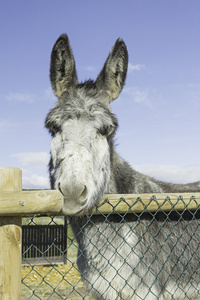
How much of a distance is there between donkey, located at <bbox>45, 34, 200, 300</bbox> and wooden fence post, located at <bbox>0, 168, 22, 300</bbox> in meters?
0.45

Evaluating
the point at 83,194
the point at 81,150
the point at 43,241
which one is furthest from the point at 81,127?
the point at 43,241

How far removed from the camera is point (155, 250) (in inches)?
131

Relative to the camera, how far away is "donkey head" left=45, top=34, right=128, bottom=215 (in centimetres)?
246

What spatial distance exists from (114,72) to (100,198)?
5.07ft

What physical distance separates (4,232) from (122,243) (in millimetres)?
1500

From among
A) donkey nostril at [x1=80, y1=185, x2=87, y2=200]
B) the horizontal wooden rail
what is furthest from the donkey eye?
the horizontal wooden rail

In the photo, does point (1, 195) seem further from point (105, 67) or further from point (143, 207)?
point (105, 67)

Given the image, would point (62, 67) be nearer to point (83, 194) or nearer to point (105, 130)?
point (105, 130)

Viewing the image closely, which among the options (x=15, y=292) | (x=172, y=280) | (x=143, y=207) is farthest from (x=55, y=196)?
(x=172, y=280)

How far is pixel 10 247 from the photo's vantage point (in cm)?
202

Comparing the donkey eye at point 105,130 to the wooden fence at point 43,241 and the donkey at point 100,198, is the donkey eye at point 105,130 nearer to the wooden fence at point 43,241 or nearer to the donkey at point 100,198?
the donkey at point 100,198

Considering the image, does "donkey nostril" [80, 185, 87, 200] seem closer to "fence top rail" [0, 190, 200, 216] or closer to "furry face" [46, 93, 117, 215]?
"furry face" [46, 93, 117, 215]

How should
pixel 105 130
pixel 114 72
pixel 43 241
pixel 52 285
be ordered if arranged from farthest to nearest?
pixel 43 241
pixel 52 285
pixel 114 72
pixel 105 130

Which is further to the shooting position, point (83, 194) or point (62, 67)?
point (62, 67)
